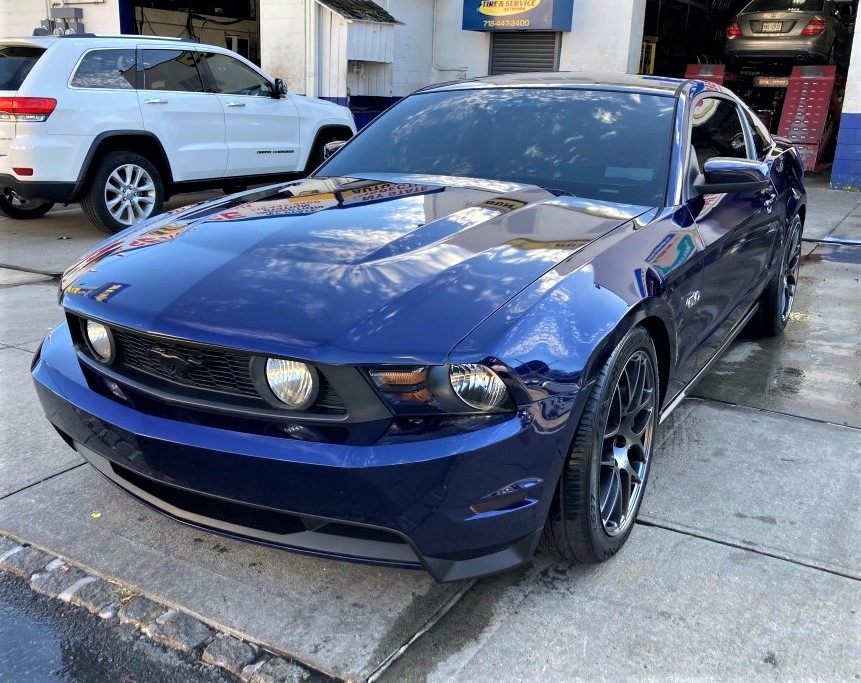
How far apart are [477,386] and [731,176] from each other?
73.2 inches

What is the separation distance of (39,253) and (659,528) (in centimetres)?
629

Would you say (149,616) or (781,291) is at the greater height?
(781,291)

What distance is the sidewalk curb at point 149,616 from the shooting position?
220 cm

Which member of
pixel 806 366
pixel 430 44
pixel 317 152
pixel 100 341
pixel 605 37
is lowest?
pixel 806 366

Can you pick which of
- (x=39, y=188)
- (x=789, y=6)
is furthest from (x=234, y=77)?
(x=789, y=6)

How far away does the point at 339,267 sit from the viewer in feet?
8.05

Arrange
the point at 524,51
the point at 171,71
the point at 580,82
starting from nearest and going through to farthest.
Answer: the point at 580,82 → the point at 171,71 → the point at 524,51

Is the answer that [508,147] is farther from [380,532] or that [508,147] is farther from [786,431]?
[380,532]

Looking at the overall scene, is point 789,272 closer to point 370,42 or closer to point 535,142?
point 535,142

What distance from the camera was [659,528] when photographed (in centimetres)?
292

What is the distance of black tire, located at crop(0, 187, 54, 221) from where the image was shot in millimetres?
8812

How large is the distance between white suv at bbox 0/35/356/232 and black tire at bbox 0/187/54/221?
1 centimetres

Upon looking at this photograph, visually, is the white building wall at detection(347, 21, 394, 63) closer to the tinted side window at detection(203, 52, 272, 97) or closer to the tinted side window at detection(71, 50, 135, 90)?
the tinted side window at detection(203, 52, 272, 97)

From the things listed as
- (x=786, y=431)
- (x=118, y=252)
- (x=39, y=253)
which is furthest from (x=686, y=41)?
(x=118, y=252)
